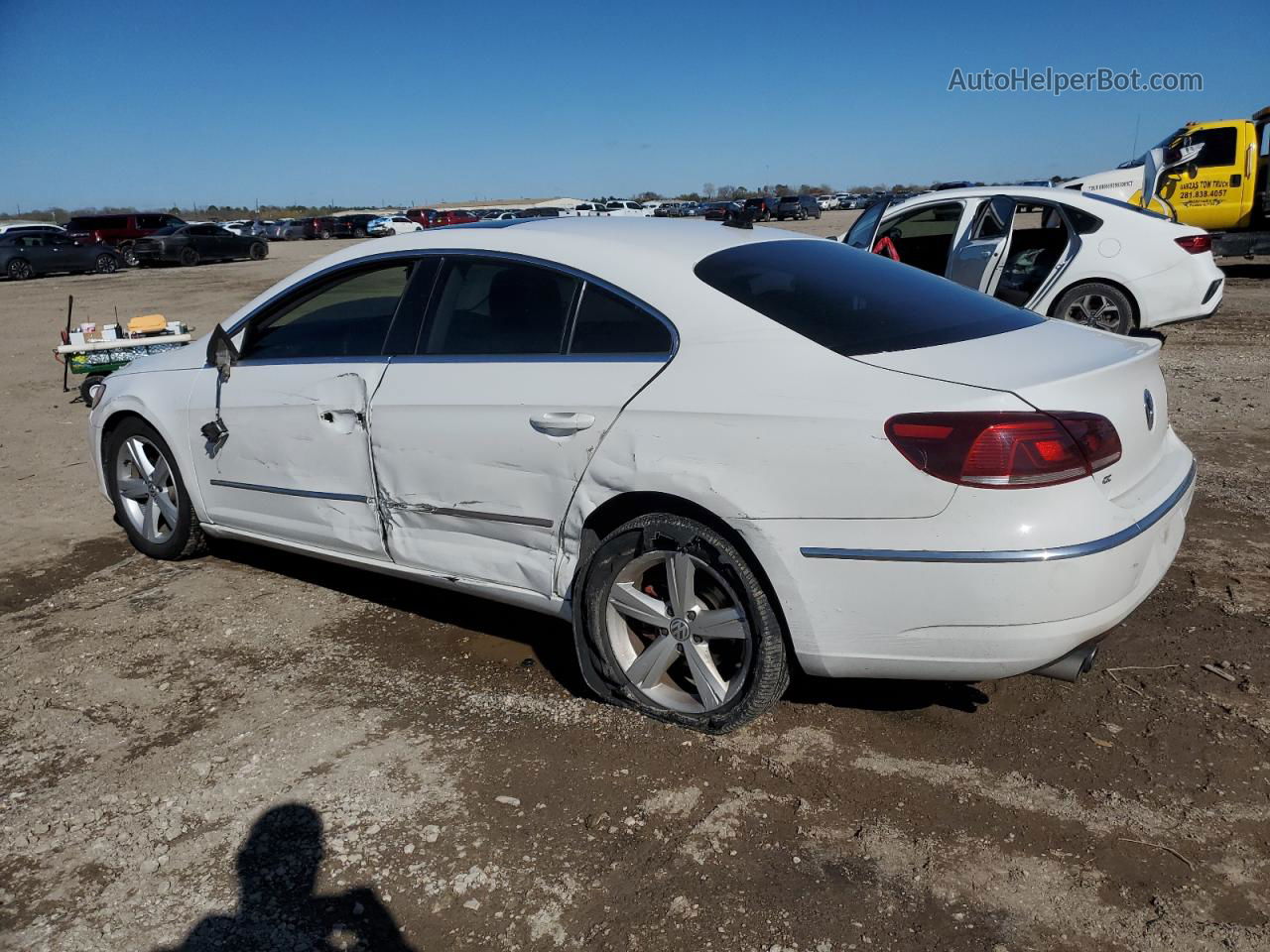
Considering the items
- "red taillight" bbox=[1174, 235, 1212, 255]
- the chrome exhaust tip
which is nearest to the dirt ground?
the chrome exhaust tip

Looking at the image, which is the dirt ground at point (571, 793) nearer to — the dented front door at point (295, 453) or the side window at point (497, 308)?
the dented front door at point (295, 453)

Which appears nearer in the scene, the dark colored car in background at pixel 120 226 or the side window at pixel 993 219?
the side window at pixel 993 219

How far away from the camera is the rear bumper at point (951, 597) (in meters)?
2.61

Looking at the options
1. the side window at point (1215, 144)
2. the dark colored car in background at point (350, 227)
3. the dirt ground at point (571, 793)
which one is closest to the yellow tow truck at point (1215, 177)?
the side window at point (1215, 144)

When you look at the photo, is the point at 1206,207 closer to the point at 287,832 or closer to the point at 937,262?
the point at 937,262

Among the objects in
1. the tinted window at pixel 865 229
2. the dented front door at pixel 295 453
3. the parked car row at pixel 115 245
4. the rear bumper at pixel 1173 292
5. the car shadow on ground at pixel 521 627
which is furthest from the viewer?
the parked car row at pixel 115 245

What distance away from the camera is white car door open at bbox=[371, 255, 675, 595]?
3.24 meters

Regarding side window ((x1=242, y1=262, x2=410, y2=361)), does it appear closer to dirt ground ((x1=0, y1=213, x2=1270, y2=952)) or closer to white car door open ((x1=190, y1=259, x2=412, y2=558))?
white car door open ((x1=190, y1=259, x2=412, y2=558))

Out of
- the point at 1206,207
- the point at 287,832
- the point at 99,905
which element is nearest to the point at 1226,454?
the point at 287,832

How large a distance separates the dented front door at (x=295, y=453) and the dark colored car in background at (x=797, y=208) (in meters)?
49.0

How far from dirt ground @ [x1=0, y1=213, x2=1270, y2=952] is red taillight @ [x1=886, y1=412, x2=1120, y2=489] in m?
0.96

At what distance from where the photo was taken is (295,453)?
4.07m

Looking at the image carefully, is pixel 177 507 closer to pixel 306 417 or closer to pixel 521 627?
pixel 306 417

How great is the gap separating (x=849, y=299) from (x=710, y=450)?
30.5 inches
